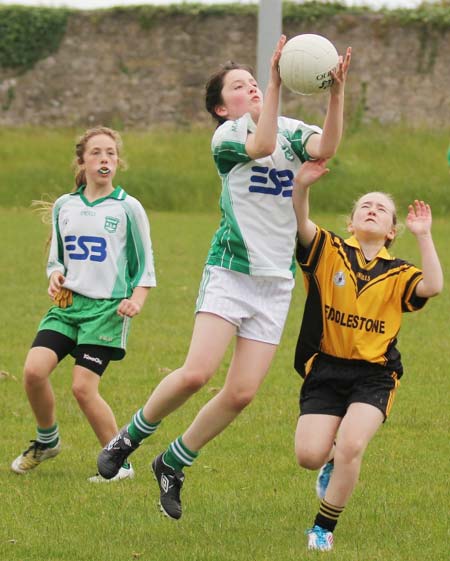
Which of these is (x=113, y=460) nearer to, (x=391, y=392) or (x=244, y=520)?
(x=244, y=520)

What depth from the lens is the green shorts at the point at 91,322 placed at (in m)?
6.81

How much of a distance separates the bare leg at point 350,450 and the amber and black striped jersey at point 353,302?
1.00 feet

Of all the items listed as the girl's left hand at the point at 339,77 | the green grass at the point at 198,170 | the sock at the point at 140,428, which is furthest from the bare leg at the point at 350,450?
the green grass at the point at 198,170

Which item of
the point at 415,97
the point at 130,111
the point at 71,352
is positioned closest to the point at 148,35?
the point at 130,111

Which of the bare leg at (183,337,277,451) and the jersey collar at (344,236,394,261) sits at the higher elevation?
the jersey collar at (344,236,394,261)

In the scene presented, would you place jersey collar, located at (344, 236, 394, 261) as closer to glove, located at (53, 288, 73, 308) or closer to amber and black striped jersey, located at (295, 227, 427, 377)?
amber and black striped jersey, located at (295, 227, 427, 377)

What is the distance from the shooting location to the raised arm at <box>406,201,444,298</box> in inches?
217

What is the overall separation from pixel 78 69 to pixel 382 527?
26.9 meters

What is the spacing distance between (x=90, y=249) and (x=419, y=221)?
210cm

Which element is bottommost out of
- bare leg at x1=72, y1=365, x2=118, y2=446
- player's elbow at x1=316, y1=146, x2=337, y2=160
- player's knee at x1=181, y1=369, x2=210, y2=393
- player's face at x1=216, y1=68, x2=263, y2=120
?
bare leg at x1=72, y1=365, x2=118, y2=446

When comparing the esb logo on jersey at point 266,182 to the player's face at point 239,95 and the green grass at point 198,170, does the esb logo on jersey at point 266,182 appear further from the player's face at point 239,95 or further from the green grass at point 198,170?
the green grass at point 198,170

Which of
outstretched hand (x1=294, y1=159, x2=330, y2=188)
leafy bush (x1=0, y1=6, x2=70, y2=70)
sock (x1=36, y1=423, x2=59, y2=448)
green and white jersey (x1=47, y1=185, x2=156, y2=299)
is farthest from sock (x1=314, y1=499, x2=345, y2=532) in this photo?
leafy bush (x1=0, y1=6, x2=70, y2=70)

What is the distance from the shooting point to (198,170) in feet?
85.0

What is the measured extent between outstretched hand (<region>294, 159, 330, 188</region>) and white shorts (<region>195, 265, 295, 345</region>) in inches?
19.1
